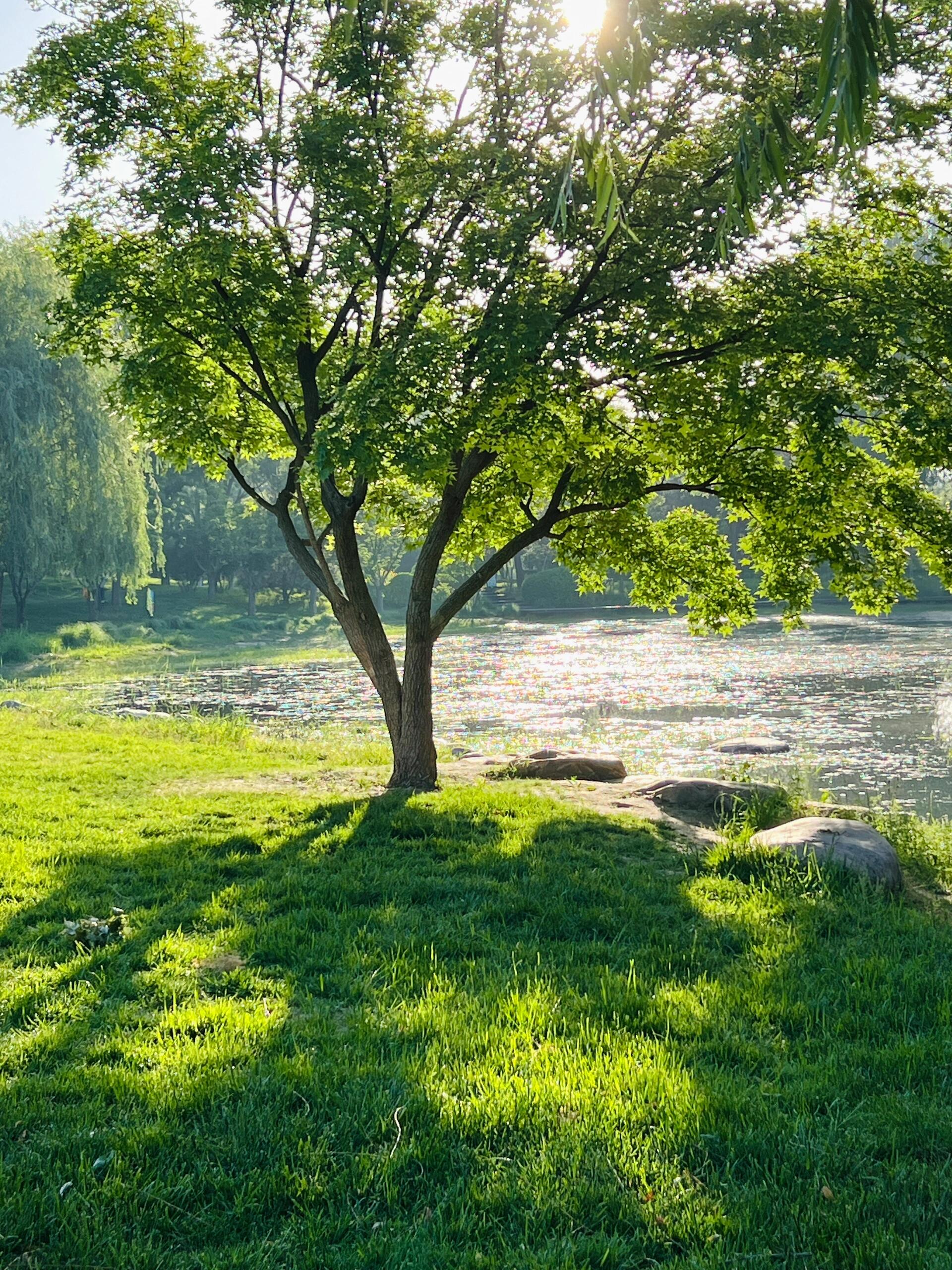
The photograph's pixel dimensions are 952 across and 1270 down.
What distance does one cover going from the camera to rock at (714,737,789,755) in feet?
54.4

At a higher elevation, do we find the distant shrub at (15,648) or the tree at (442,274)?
the tree at (442,274)

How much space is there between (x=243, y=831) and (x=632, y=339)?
20.3 ft

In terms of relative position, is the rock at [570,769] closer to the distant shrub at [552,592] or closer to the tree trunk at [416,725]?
Answer: the tree trunk at [416,725]

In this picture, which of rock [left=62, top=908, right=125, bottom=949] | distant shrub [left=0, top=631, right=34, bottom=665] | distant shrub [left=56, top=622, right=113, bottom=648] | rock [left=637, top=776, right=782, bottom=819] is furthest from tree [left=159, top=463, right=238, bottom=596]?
rock [left=62, top=908, right=125, bottom=949]

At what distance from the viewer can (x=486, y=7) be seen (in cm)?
993

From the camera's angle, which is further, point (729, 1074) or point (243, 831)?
point (243, 831)

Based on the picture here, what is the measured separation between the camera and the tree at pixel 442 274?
8.91m

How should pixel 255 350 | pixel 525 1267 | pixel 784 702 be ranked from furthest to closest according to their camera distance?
pixel 784 702
pixel 255 350
pixel 525 1267

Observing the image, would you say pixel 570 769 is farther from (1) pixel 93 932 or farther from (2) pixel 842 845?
(1) pixel 93 932

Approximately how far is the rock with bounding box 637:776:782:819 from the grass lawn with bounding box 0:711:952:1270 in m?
2.89

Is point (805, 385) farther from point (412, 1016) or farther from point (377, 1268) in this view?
point (377, 1268)

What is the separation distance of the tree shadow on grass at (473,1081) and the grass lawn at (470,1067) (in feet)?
0.05

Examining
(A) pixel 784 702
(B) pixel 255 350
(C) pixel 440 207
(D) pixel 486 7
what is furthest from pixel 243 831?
(A) pixel 784 702

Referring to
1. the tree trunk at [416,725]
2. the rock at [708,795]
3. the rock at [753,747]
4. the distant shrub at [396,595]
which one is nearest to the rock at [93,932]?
the tree trunk at [416,725]
